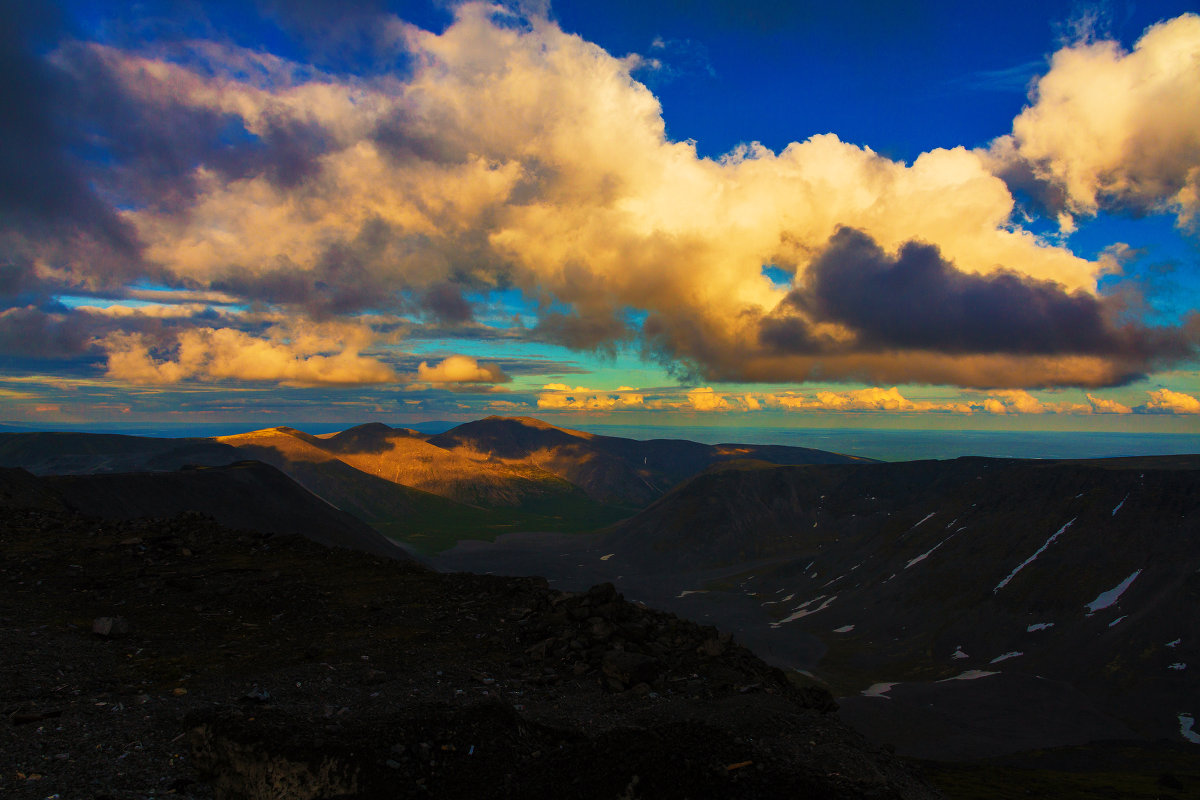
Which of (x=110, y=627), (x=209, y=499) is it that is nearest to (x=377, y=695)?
(x=110, y=627)

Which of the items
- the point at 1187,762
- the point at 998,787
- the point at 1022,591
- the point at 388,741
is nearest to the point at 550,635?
the point at 388,741

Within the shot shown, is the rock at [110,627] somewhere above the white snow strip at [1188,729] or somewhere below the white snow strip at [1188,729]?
above

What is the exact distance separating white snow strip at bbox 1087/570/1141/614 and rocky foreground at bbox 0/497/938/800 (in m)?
202

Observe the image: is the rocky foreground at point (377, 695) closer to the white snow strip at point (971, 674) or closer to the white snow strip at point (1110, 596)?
the white snow strip at point (971, 674)

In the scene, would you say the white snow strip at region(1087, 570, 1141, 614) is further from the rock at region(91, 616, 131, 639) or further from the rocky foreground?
the rock at region(91, 616, 131, 639)

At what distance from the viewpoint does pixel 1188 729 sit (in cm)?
12406

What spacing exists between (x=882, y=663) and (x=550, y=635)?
184305 mm

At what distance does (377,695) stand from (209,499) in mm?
188154

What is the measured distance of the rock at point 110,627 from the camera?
25062 mm

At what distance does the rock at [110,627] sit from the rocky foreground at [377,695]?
0.23 ft

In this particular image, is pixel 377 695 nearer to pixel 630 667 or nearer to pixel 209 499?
pixel 630 667

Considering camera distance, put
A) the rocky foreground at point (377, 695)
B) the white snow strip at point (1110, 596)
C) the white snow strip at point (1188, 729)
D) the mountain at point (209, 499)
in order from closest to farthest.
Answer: the rocky foreground at point (377, 695)
the white snow strip at point (1188, 729)
the mountain at point (209, 499)
the white snow strip at point (1110, 596)

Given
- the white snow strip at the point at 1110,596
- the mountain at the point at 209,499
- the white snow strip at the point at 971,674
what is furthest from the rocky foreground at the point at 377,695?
the white snow strip at the point at 1110,596

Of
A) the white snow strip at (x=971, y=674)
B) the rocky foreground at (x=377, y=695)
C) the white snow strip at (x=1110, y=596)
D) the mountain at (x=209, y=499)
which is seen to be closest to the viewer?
the rocky foreground at (x=377, y=695)
